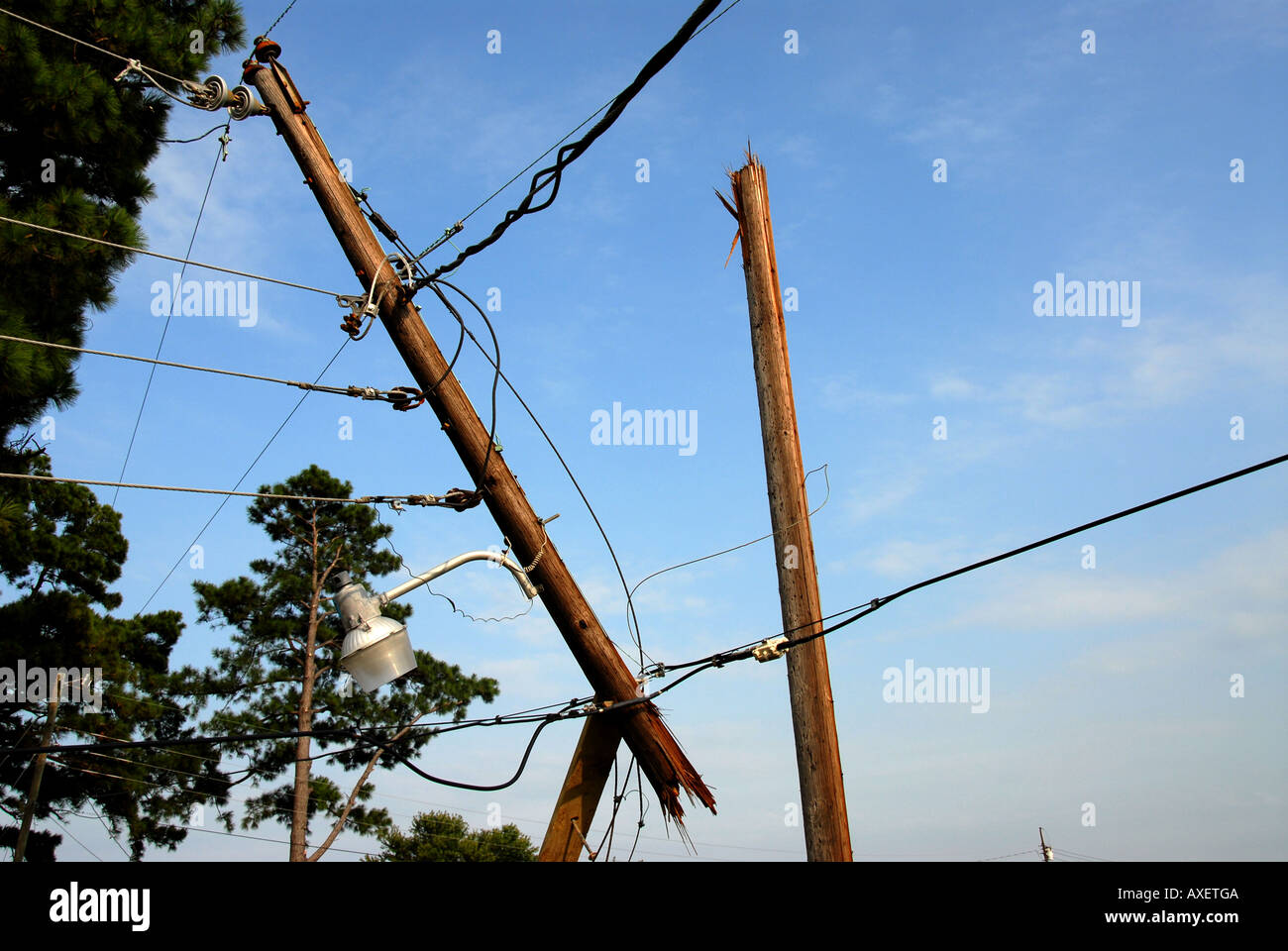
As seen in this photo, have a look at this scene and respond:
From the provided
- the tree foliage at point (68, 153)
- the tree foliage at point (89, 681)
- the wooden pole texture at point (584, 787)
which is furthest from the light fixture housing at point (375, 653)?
the tree foliage at point (89, 681)

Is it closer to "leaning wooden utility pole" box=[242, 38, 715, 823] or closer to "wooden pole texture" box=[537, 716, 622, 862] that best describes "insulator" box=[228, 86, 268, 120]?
"leaning wooden utility pole" box=[242, 38, 715, 823]

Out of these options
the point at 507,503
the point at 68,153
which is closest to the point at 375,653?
the point at 507,503

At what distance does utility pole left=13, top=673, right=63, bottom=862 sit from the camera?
1634 centimetres

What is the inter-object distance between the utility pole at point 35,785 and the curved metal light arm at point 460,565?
1382 cm

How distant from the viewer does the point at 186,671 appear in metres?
22.9

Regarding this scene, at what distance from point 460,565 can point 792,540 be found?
217 cm

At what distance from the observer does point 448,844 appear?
38.4 meters

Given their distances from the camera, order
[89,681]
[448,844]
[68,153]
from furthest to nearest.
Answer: [448,844], [89,681], [68,153]

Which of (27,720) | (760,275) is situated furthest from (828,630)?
(27,720)

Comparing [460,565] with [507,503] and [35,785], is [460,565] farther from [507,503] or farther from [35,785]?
[35,785]

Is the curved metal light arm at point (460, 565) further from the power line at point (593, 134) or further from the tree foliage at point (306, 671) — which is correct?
the tree foliage at point (306, 671)

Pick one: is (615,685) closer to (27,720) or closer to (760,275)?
(760,275)

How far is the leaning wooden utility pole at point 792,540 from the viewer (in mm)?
5477
